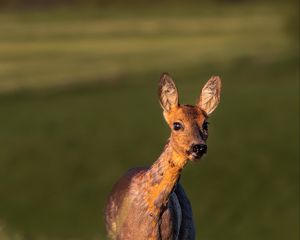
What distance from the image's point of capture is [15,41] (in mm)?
62969

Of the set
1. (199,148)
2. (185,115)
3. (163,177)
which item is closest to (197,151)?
(199,148)

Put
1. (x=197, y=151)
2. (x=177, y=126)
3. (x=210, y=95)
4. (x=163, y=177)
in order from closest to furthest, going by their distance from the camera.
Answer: (x=197, y=151), (x=177, y=126), (x=210, y=95), (x=163, y=177)

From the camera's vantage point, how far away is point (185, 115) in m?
8.92

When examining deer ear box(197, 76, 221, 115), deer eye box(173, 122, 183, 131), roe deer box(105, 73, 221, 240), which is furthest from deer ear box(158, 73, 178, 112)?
deer ear box(197, 76, 221, 115)

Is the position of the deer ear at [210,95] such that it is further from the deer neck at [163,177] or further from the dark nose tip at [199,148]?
the dark nose tip at [199,148]

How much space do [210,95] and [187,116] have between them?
30 centimetres

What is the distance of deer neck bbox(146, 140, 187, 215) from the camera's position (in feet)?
29.9

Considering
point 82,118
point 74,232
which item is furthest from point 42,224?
point 82,118

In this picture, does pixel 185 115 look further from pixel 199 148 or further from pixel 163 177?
pixel 163 177

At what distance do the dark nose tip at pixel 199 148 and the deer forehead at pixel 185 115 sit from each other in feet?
1.22

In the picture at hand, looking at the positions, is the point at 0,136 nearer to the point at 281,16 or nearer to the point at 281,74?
the point at 281,74

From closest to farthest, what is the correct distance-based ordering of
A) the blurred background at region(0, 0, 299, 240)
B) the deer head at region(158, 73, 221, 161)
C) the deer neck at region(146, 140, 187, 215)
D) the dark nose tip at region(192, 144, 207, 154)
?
the dark nose tip at region(192, 144, 207, 154), the deer head at region(158, 73, 221, 161), the deer neck at region(146, 140, 187, 215), the blurred background at region(0, 0, 299, 240)

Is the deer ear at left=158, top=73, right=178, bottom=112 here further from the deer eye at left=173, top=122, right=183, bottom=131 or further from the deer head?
the deer eye at left=173, top=122, right=183, bottom=131

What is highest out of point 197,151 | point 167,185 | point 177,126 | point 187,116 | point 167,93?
point 167,93
